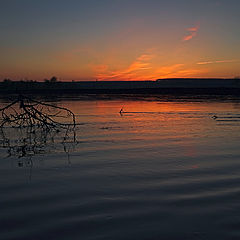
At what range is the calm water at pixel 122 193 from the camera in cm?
534

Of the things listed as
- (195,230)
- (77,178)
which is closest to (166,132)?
(77,178)

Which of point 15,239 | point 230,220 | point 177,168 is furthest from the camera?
point 177,168

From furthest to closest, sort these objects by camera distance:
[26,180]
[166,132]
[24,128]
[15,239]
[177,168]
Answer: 1. [24,128]
2. [166,132]
3. [177,168]
4. [26,180]
5. [15,239]

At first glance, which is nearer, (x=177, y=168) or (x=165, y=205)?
(x=165, y=205)

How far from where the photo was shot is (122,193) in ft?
24.0

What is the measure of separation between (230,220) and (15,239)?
375 cm

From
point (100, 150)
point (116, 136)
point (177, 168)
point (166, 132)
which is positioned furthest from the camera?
point (166, 132)

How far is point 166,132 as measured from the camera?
714 inches

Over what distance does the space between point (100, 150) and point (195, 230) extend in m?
7.85

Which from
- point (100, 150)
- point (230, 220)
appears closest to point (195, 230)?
point (230, 220)

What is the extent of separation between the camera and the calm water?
5340mm

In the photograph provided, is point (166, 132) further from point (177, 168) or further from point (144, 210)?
point (144, 210)

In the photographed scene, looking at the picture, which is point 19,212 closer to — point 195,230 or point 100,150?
point 195,230

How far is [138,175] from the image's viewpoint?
29.2ft
